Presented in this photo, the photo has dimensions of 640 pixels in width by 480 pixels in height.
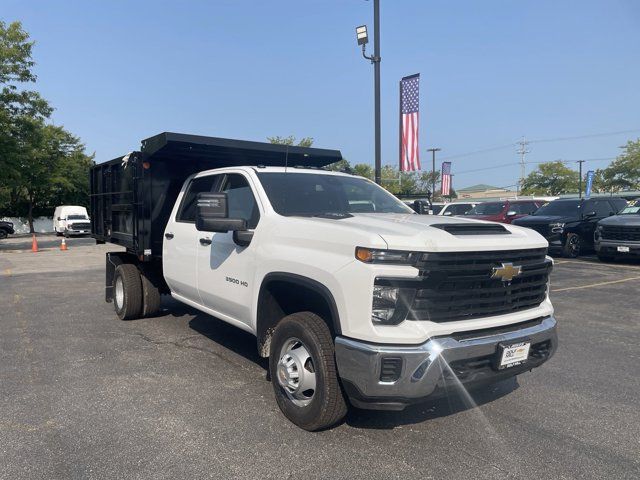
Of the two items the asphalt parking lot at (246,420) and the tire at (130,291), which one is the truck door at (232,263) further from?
the tire at (130,291)

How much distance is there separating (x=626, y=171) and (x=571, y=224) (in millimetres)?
48869

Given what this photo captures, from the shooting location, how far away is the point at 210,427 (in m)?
3.59

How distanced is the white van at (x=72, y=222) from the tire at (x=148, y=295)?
2958cm

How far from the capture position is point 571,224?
48.1ft

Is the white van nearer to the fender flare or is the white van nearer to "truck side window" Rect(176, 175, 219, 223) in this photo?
"truck side window" Rect(176, 175, 219, 223)

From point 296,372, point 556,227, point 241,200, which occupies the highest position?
point 241,200

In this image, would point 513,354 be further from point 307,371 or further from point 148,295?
point 148,295

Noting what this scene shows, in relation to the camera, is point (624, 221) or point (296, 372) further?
point (624, 221)

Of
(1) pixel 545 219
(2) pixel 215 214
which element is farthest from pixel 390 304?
(1) pixel 545 219

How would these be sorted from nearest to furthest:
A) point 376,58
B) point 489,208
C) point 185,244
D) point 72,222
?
point 185,244 < point 376,58 < point 489,208 < point 72,222

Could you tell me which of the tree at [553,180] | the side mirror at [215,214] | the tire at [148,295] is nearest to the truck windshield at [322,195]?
the side mirror at [215,214]

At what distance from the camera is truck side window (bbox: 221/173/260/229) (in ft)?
14.2

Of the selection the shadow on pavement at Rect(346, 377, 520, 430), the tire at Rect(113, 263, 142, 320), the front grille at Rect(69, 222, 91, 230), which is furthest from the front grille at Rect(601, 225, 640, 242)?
the front grille at Rect(69, 222, 91, 230)

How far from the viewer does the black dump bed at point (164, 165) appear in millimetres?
5980
